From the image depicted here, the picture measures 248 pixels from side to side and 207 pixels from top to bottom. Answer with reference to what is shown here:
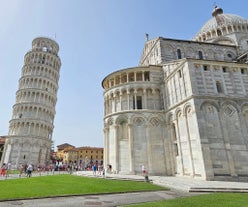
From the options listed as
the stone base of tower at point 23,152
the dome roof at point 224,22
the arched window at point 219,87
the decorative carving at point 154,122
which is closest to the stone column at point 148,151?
the decorative carving at point 154,122

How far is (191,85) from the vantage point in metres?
20.6

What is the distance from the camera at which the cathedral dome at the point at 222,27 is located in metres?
38.7

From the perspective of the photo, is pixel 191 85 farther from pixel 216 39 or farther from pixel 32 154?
pixel 32 154

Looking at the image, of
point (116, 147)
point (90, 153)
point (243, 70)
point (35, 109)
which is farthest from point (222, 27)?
point (90, 153)

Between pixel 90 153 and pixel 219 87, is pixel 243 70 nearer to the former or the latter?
pixel 219 87

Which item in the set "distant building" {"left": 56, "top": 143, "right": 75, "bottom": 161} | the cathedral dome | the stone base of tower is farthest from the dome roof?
"distant building" {"left": 56, "top": 143, "right": 75, "bottom": 161}

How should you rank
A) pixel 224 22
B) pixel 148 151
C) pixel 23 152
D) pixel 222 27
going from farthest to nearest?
pixel 23 152
pixel 224 22
pixel 222 27
pixel 148 151

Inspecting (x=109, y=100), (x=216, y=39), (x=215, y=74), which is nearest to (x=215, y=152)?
(x=215, y=74)

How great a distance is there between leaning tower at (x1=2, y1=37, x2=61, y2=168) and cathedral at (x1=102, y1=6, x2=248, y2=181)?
85.9 feet

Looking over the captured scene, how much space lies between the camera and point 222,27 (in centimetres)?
3947

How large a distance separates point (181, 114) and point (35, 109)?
1608 inches

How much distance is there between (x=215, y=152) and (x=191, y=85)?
7.14 m

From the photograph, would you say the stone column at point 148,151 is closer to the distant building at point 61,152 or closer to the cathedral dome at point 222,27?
the cathedral dome at point 222,27

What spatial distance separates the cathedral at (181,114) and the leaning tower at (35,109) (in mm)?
26170
